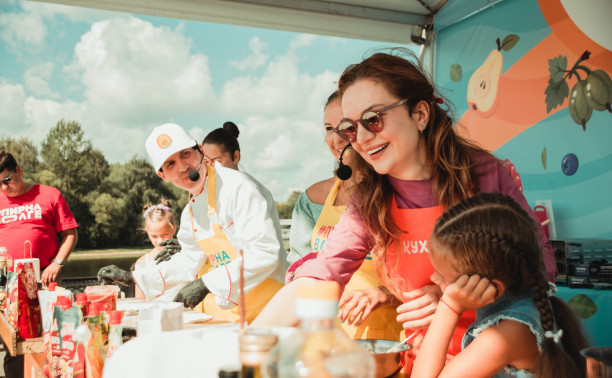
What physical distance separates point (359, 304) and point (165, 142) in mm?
1301

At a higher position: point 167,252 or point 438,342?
point 167,252

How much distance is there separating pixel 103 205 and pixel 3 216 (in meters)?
1.68

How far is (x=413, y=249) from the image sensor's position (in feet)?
5.01

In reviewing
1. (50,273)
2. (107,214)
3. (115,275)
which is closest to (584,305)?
(115,275)

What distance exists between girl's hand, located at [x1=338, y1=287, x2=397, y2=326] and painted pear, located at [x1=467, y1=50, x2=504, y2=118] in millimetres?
3582

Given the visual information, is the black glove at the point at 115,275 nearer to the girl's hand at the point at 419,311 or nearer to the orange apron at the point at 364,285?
the orange apron at the point at 364,285

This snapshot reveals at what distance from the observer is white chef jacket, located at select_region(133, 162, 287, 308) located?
7.20ft

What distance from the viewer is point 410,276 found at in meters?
1.55

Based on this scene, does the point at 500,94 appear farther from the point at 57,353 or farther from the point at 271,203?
the point at 57,353

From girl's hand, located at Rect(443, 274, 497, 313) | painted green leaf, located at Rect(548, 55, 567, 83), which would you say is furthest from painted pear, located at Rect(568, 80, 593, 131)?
girl's hand, located at Rect(443, 274, 497, 313)

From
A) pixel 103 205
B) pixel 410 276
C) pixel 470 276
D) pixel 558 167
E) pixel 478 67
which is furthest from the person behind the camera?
pixel 103 205

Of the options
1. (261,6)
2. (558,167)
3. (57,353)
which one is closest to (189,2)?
(261,6)

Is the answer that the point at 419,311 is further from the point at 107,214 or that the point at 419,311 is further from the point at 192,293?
the point at 107,214

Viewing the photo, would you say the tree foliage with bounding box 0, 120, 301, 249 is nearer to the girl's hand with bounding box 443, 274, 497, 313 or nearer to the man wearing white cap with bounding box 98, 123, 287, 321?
the man wearing white cap with bounding box 98, 123, 287, 321
